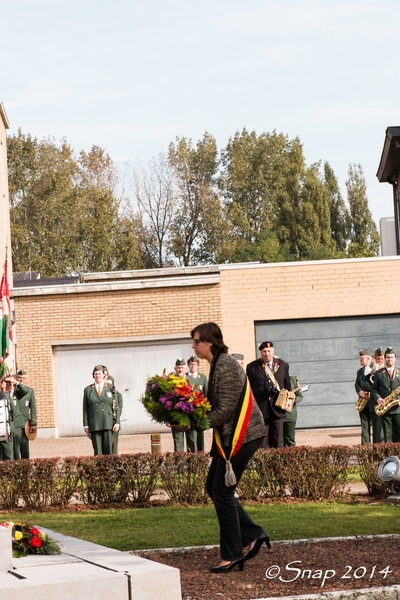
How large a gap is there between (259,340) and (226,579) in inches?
729

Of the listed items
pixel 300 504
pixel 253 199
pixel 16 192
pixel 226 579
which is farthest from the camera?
pixel 253 199

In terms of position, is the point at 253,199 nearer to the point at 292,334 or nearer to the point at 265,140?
the point at 265,140

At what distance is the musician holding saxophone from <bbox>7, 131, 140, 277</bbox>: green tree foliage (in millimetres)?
37036

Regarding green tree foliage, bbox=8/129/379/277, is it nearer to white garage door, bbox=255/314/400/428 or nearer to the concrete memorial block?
white garage door, bbox=255/314/400/428

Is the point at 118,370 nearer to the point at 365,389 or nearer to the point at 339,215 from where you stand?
the point at 365,389

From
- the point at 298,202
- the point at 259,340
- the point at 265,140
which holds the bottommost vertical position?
the point at 259,340

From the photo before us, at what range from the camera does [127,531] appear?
9.91m

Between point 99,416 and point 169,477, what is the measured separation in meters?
4.10

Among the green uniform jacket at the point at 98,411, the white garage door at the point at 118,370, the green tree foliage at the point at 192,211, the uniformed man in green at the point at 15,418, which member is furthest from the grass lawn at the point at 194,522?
the green tree foliage at the point at 192,211

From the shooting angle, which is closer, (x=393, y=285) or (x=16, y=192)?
(x=393, y=285)

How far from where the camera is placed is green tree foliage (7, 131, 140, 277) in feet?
172

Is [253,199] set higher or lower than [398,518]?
higher

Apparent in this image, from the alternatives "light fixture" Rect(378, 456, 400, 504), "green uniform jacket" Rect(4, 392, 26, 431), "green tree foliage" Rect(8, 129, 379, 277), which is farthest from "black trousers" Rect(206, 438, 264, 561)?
"green tree foliage" Rect(8, 129, 379, 277)

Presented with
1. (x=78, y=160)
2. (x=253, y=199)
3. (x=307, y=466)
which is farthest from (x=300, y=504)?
(x=253, y=199)
